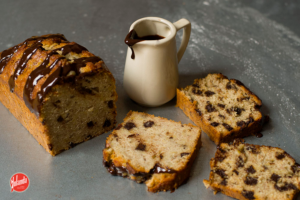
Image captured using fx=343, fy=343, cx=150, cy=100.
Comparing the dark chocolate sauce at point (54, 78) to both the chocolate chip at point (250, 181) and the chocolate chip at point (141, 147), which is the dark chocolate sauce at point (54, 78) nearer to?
the chocolate chip at point (141, 147)

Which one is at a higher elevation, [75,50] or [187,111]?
[75,50]

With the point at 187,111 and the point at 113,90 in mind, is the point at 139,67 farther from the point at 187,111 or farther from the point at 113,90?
the point at 187,111

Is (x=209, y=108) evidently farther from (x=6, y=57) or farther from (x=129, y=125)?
(x=6, y=57)

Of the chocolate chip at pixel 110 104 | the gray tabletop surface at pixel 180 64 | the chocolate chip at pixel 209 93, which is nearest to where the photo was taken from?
the gray tabletop surface at pixel 180 64

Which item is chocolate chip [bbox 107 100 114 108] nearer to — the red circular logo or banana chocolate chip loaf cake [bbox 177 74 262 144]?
banana chocolate chip loaf cake [bbox 177 74 262 144]

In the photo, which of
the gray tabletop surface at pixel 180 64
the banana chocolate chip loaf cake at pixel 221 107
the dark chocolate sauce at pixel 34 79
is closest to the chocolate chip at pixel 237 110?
the banana chocolate chip loaf cake at pixel 221 107

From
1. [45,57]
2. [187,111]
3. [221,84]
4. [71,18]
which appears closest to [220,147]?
[187,111]
